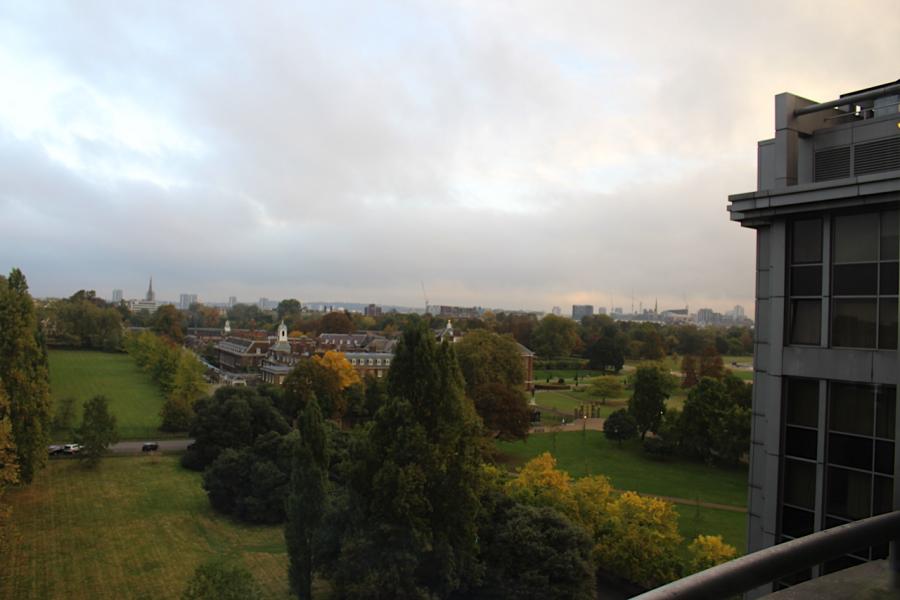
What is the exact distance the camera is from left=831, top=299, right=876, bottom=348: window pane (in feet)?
15.3

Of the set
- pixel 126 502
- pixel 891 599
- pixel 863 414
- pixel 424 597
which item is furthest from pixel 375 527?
pixel 126 502

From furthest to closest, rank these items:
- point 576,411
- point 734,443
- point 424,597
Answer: point 576,411 → point 734,443 → point 424,597

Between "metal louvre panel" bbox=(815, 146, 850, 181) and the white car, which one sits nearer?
"metal louvre panel" bbox=(815, 146, 850, 181)

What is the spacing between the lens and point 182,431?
73.8 feet

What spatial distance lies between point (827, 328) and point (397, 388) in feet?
18.7

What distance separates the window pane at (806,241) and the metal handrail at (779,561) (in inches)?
156

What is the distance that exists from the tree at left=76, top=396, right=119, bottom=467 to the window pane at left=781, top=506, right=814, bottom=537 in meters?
17.1

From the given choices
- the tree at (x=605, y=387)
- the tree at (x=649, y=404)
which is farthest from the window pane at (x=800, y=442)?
the tree at (x=605, y=387)

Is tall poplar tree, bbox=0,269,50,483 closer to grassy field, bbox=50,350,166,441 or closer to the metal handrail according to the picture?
grassy field, bbox=50,350,166,441

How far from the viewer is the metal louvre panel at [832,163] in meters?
5.08

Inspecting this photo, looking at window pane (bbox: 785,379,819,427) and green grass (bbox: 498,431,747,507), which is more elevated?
window pane (bbox: 785,379,819,427)

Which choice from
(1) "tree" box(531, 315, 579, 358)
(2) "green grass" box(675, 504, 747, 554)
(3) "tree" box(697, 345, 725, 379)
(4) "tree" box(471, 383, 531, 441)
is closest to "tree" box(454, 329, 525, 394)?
(4) "tree" box(471, 383, 531, 441)

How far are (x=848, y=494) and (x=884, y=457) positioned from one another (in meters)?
0.45

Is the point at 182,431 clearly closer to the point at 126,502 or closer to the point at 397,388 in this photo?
the point at 126,502
